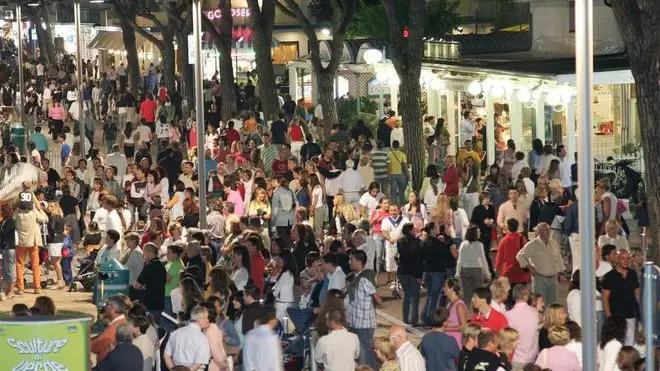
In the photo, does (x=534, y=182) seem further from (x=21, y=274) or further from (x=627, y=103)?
(x=21, y=274)

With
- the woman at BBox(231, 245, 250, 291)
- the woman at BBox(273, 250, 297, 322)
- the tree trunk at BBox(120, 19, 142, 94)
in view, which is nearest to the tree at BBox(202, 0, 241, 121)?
the tree trunk at BBox(120, 19, 142, 94)

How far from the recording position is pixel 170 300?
2130 centimetres

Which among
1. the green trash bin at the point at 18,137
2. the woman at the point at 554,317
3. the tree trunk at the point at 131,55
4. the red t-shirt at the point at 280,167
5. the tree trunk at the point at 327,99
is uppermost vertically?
the tree trunk at the point at 131,55

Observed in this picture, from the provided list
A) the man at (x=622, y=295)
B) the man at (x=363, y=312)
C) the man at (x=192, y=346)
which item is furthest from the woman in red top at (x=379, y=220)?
the man at (x=192, y=346)

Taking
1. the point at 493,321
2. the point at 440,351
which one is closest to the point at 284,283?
the point at 493,321

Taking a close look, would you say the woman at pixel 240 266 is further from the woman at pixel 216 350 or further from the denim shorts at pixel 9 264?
the denim shorts at pixel 9 264

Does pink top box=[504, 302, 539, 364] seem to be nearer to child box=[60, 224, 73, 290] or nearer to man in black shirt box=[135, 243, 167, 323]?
man in black shirt box=[135, 243, 167, 323]

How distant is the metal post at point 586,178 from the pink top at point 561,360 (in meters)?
0.92

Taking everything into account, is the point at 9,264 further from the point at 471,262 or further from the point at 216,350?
the point at 216,350

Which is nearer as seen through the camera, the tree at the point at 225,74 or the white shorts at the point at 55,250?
the white shorts at the point at 55,250

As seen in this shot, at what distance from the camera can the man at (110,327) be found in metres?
17.4

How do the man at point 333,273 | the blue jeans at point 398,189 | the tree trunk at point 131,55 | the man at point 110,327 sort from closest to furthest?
the man at point 110,327
the man at point 333,273
the blue jeans at point 398,189
the tree trunk at point 131,55

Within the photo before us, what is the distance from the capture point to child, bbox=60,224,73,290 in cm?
2775

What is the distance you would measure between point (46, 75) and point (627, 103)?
42989 millimetres
